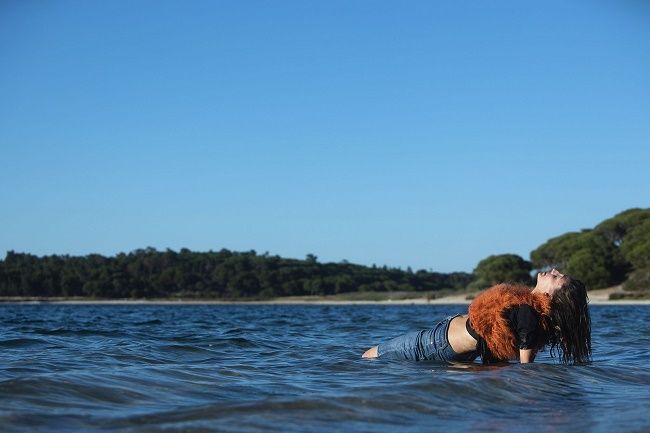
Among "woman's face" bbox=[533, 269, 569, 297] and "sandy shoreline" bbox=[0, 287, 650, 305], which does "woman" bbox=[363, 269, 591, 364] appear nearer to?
"woman's face" bbox=[533, 269, 569, 297]

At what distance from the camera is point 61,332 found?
46.4 ft

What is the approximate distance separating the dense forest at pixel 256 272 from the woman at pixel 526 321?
297 feet

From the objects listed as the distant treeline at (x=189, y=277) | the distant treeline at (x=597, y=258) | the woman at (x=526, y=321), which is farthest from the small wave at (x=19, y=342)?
the distant treeline at (x=189, y=277)

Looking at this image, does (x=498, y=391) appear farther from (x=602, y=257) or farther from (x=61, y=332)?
(x=602, y=257)

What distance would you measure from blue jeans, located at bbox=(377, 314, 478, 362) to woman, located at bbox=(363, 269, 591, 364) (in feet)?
0.39

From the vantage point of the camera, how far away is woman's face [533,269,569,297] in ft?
25.4

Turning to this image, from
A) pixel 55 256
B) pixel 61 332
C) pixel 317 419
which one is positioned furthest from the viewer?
pixel 55 256

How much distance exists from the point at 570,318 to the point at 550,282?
1.21 feet

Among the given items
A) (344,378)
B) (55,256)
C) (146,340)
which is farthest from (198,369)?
(55,256)

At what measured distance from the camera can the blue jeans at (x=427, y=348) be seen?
27.6 ft

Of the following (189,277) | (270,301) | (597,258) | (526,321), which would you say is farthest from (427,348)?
(189,277)

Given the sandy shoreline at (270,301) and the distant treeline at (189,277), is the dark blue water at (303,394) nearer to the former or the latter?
the sandy shoreline at (270,301)

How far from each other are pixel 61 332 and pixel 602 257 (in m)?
87.7

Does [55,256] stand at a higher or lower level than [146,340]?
higher
